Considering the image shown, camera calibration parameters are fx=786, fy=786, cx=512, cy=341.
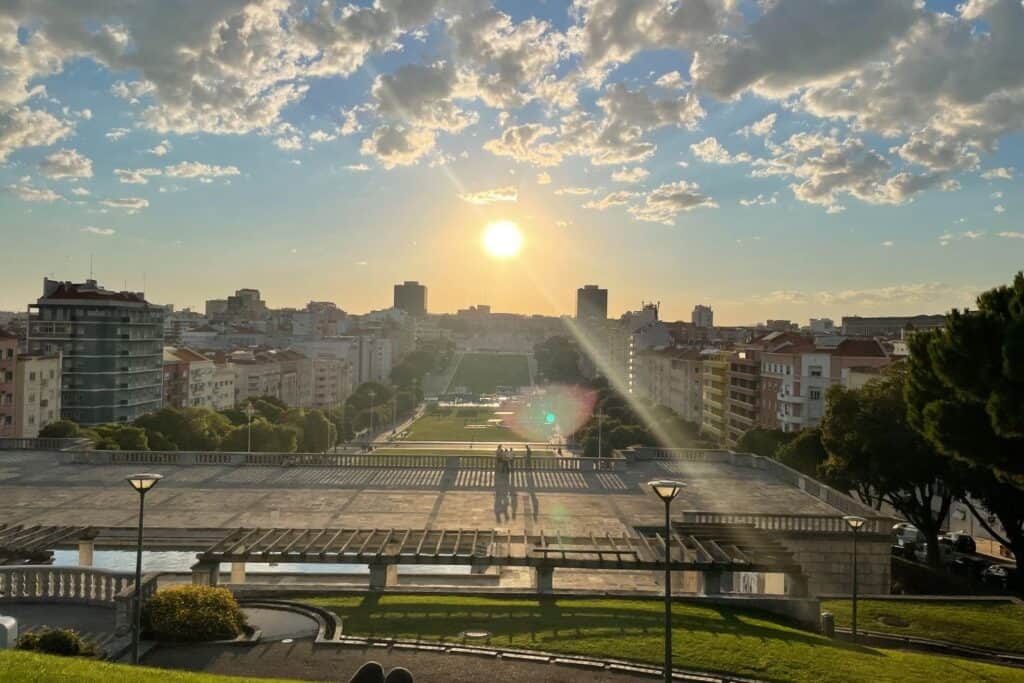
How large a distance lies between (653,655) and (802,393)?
69.0 meters

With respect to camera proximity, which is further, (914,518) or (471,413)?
(471,413)

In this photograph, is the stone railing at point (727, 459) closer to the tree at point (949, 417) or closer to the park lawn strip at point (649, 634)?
the tree at point (949, 417)

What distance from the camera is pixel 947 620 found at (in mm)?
22141

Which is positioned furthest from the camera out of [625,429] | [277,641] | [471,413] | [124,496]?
[471,413]

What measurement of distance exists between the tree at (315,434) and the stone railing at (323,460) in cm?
3907

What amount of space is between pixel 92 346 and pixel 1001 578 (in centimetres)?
9025

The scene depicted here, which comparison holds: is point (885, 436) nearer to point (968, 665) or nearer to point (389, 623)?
point (968, 665)

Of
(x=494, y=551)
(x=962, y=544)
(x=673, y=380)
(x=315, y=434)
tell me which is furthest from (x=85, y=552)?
(x=673, y=380)

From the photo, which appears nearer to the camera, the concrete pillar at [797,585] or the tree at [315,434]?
the concrete pillar at [797,585]

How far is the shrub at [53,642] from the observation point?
13.2 m

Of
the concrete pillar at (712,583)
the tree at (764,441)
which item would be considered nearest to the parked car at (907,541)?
the tree at (764,441)

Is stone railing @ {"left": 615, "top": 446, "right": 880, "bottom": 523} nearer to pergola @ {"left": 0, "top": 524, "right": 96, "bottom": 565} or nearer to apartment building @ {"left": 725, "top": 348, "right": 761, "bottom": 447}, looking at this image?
pergola @ {"left": 0, "top": 524, "right": 96, "bottom": 565}

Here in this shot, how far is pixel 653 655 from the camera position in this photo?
50.9 feet

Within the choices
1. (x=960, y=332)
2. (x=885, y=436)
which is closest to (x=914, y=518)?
(x=885, y=436)
